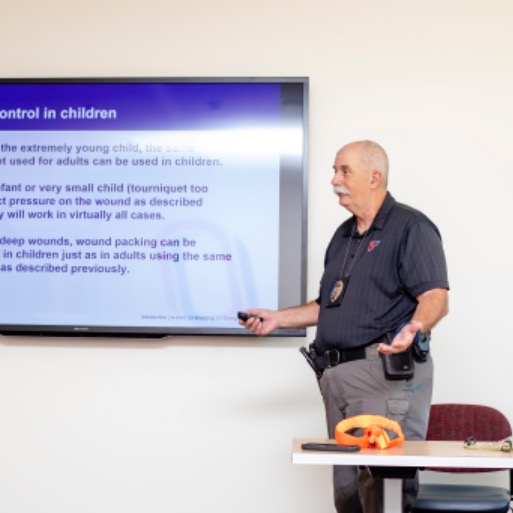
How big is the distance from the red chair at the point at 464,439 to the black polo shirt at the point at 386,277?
2.27 feet

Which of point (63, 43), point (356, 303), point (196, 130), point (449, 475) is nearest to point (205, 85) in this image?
point (196, 130)

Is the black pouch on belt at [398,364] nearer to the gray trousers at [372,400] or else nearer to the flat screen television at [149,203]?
the gray trousers at [372,400]

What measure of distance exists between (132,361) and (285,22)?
1.62 metres

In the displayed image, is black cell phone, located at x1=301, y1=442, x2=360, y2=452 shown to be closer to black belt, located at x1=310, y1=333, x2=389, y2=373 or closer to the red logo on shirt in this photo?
black belt, located at x1=310, y1=333, x2=389, y2=373

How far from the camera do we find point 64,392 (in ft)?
15.2

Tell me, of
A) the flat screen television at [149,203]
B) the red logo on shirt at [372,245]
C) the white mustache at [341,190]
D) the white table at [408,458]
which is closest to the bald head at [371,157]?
the white mustache at [341,190]

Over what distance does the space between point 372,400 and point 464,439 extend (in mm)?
798

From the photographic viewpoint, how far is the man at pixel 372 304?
3.48m

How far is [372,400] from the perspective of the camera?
352cm

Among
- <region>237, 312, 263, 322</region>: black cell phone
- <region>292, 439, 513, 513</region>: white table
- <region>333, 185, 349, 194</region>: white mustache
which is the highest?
<region>333, 185, 349, 194</region>: white mustache

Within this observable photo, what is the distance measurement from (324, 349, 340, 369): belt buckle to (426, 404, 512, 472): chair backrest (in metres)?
0.74

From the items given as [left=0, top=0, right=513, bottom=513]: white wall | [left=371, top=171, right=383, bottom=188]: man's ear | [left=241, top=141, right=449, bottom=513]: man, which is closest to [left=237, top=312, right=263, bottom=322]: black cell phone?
[left=241, top=141, right=449, bottom=513]: man

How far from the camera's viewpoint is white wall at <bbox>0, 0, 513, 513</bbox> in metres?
4.50

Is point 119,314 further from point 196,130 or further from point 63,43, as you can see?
point 63,43
